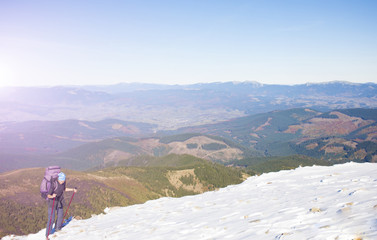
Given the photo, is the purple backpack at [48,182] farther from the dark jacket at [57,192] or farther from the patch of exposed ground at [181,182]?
the patch of exposed ground at [181,182]

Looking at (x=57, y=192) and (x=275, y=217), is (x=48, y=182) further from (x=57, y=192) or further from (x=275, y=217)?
(x=275, y=217)

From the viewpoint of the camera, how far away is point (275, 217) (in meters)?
15.1

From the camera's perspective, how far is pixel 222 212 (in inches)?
786

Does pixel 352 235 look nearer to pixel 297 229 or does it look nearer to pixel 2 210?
pixel 297 229

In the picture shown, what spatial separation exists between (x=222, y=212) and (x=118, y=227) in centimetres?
904

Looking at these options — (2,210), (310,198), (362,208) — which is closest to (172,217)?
(310,198)

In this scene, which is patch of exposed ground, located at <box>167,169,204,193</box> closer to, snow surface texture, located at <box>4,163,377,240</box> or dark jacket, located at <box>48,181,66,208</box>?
snow surface texture, located at <box>4,163,377,240</box>

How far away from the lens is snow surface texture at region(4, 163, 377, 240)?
1180 centimetres

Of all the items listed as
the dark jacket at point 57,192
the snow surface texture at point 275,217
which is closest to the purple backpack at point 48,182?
the dark jacket at point 57,192

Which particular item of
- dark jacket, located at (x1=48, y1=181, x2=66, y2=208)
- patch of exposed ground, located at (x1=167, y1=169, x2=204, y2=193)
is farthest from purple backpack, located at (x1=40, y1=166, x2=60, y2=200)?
patch of exposed ground, located at (x1=167, y1=169, x2=204, y2=193)

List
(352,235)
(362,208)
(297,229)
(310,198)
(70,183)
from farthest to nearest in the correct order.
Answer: (70,183)
(310,198)
(362,208)
(297,229)
(352,235)

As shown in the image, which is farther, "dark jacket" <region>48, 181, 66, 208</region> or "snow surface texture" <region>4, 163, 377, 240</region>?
"dark jacket" <region>48, 181, 66, 208</region>

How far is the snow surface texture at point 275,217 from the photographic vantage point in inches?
464

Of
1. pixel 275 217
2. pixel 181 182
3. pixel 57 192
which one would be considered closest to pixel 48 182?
pixel 57 192
